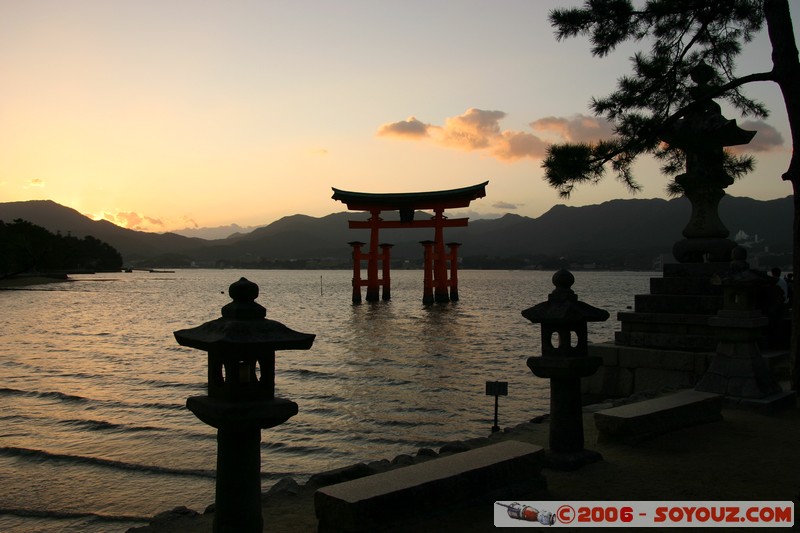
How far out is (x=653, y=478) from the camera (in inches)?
196

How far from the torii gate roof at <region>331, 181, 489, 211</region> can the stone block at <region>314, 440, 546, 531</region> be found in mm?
36710

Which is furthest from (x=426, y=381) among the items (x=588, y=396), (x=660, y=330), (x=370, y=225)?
(x=370, y=225)

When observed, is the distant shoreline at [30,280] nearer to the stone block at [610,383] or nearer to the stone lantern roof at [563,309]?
the stone block at [610,383]

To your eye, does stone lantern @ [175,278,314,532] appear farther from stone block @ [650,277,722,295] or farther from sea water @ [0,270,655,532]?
stone block @ [650,277,722,295]

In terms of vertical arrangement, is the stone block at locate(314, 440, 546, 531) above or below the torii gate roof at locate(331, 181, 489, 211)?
below

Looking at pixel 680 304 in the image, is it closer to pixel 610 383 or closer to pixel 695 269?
pixel 695 269

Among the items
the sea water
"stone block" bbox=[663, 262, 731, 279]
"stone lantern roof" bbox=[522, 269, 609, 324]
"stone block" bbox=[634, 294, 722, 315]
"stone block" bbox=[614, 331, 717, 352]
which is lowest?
the sea water

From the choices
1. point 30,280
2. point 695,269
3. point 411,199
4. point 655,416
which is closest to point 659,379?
point 695,269

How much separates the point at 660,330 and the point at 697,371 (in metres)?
0.90

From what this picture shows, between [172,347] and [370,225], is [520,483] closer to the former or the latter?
[172,347]

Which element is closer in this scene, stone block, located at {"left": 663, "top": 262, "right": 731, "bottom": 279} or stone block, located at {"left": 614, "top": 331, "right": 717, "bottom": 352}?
stone block, located at {"left": 614, "top": 331, "right": 717, "bottom": 352}

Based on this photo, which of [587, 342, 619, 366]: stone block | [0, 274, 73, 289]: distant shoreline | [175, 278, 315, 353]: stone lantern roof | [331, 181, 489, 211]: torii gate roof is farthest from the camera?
[0, 274, 73, 289]: distant shoreline

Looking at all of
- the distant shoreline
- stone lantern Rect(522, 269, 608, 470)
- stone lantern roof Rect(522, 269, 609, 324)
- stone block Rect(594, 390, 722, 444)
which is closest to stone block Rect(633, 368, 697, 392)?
stone block Rect(594, 390, 722, 444)

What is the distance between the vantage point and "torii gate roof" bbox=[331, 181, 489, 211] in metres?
40.9
